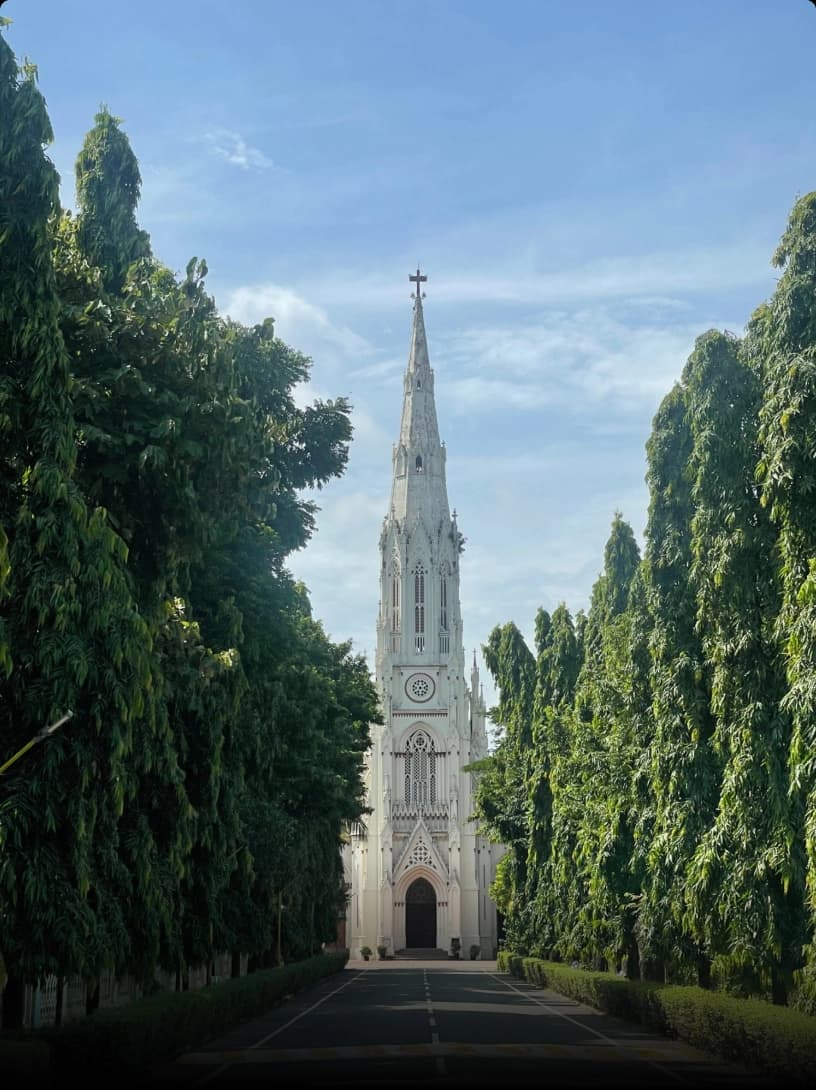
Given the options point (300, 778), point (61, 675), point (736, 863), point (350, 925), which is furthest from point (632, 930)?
point (350, 925)

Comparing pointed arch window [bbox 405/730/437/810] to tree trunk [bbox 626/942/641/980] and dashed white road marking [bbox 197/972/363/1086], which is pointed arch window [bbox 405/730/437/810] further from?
tree trunk [bbox 626/942/641/980]

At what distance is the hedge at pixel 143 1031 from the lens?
14969mm

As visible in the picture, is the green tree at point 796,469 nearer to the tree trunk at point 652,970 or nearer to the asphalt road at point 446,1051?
the asphalt road at point 446,1051

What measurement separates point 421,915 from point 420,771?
9.75m

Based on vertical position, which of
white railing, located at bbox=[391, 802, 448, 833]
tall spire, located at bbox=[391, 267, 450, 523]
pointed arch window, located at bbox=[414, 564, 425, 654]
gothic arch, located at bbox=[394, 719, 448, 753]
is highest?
tall spire, located at bbox=[391, 267, 450, 523]

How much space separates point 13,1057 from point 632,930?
65.3 feet

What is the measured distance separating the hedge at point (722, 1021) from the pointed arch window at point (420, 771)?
190 feet

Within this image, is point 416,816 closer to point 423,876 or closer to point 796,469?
point 423,876

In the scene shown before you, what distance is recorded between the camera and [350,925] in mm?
90375

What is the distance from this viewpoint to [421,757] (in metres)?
89.8

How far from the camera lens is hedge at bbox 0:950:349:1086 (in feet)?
49.1

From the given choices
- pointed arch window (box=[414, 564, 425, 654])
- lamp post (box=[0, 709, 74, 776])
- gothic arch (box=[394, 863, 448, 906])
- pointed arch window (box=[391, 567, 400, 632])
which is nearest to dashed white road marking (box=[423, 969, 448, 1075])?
lamp post (box=[0, 709, 74, 776])

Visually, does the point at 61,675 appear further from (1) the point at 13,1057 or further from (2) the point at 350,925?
(2) the point at 350,925

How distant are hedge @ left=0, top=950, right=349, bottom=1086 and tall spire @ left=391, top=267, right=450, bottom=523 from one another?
67804 millimetres
